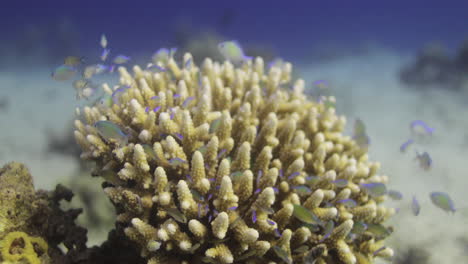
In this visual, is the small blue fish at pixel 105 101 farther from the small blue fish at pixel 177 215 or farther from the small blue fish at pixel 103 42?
the small blue fish at pixel 177 215

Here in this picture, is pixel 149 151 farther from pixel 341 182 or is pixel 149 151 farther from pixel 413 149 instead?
pixel 413 149

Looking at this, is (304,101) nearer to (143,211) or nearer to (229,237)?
(229,237)

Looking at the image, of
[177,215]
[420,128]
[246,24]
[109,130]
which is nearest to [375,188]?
[177,215]

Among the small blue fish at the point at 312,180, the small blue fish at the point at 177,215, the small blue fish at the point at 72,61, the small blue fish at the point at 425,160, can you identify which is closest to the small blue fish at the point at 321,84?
the small blue fish at the point at 425,160

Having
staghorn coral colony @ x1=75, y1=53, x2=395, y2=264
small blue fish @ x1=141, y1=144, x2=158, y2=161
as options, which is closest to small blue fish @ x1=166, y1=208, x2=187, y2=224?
staghorn coral colony @ x1=75, y1=53, x2=395, y2=264

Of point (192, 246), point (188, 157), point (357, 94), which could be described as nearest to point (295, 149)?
point (188, 157)

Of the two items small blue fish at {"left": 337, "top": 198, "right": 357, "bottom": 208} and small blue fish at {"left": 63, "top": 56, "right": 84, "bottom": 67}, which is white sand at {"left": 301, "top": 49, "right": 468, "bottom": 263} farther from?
small blue fish at {"left": 63, "top": 56, "right": 84, "bottom": 67}
